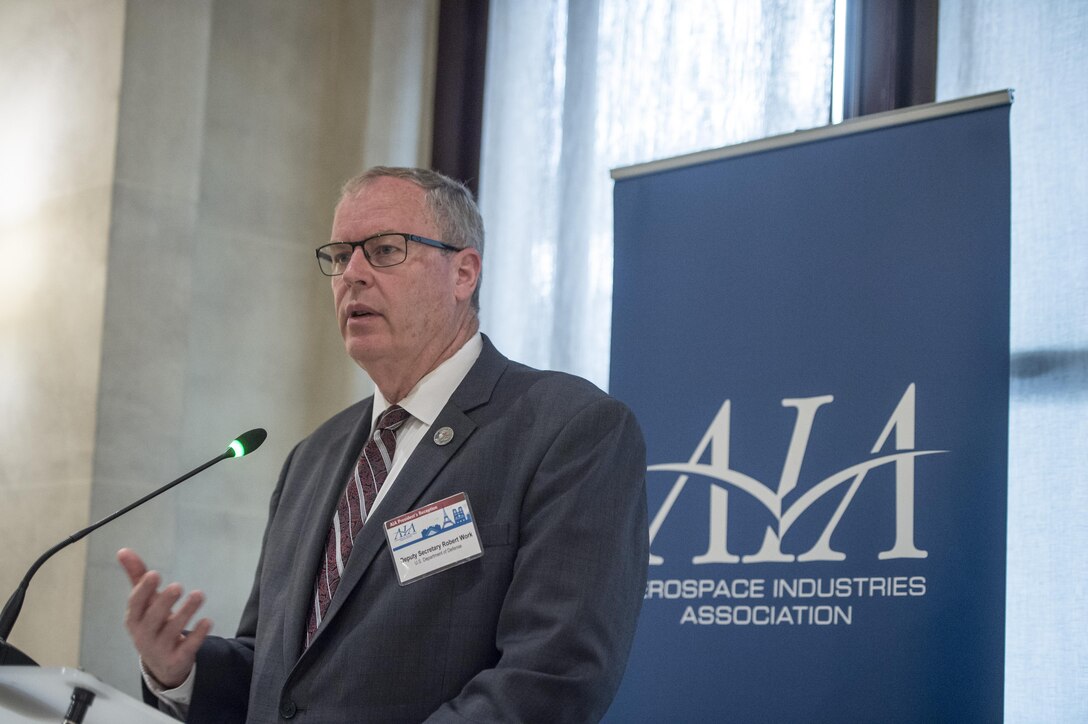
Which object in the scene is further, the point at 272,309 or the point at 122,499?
the point at 272,309

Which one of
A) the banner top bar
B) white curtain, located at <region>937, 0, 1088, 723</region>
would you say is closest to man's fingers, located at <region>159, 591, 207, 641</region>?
the banner top bar

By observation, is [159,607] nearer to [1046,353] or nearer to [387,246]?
[387,246]

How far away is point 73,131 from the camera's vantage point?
4578 mm

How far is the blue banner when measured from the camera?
2793mm

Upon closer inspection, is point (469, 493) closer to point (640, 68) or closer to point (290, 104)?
point (640, 68)

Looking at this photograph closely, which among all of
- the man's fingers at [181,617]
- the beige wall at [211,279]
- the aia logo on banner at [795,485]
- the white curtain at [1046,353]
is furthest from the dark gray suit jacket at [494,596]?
the beige wall at [211,279]

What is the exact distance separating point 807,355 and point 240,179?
2.47 metres

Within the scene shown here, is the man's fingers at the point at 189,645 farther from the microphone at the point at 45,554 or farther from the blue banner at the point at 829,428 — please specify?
the blue banner at the point at 829,428

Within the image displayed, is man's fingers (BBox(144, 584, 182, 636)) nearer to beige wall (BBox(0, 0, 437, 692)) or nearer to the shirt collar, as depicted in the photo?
the shirt collar

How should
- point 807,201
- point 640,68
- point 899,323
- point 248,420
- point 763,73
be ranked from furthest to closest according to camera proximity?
point 248,420, point 640,68, point 763,73, point 807,201, point 899,323

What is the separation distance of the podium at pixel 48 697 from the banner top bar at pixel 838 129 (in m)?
2.05

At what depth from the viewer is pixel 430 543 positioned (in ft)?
6.97

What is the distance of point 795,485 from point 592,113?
1.85 meters

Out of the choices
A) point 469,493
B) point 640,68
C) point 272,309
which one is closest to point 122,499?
point 272,309
